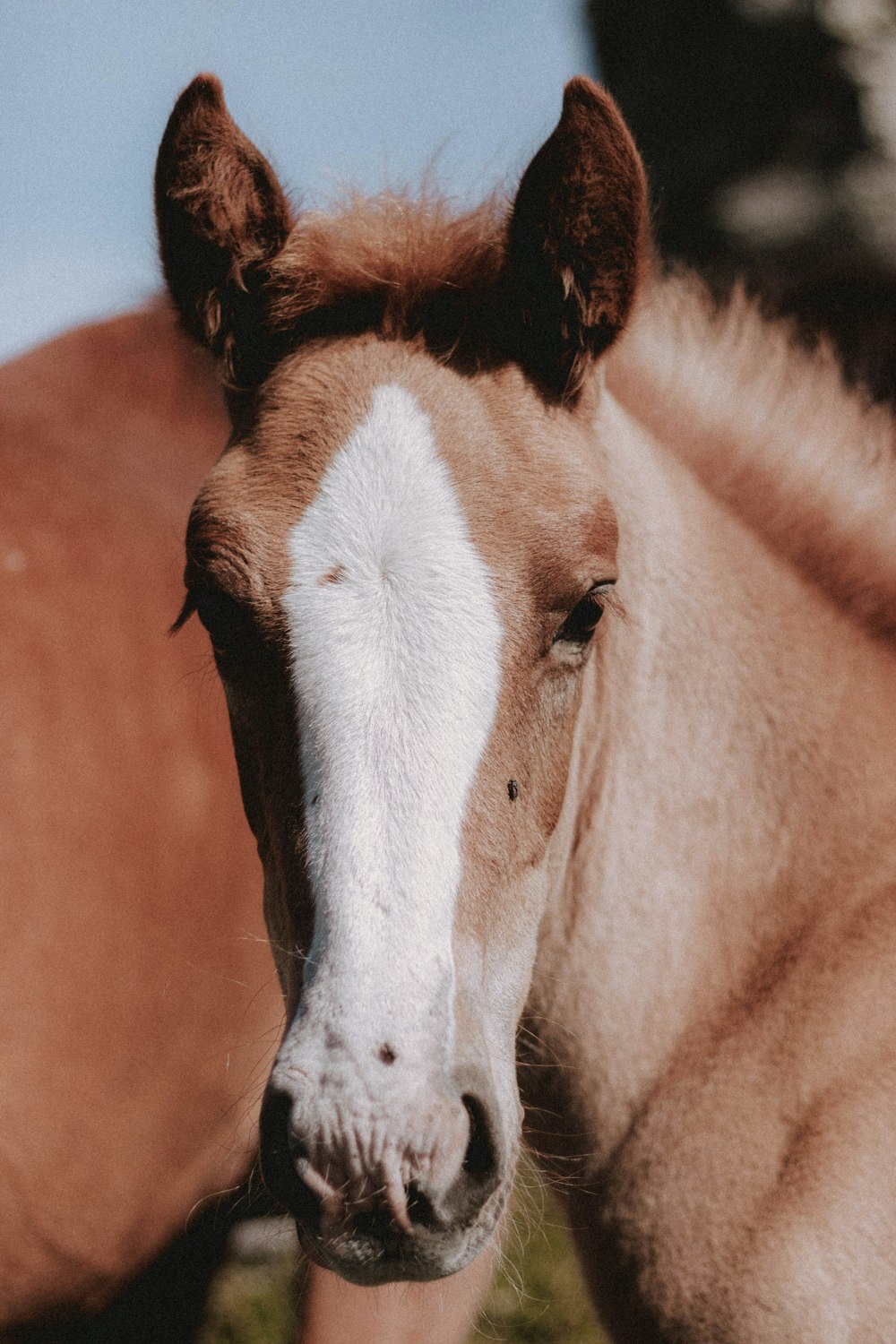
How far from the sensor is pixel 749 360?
229 centimetres

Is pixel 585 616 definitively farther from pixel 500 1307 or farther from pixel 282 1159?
pixel 500 1307

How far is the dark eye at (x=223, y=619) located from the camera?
162cm

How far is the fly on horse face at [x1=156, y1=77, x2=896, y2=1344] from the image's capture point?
4.51 ft

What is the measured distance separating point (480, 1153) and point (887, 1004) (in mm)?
831

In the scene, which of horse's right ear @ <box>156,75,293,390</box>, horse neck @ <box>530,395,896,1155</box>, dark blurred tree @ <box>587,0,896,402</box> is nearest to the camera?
horse's right ear @ <box>156,75,293,390</box>

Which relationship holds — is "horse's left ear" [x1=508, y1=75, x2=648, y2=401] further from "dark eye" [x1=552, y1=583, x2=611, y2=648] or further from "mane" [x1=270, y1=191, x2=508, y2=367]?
"dark eye" [x1=552, y1=583, x2=611, y2=648]

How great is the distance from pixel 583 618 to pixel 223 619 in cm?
56

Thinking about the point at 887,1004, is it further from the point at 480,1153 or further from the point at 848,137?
the point at 848,137

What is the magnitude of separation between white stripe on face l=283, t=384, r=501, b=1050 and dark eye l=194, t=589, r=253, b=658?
0.12 metres

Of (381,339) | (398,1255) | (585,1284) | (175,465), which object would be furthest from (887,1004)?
(175,465)

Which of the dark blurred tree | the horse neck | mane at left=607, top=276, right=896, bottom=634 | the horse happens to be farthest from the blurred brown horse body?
the dark blurred tree

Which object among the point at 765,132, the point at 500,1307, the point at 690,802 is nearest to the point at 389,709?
the point at 690,802

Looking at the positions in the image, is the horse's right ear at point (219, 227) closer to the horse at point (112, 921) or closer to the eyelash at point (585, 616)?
the horse at point (112, 921)

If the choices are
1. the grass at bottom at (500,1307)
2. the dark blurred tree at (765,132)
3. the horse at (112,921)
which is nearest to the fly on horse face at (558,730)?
the horse at (112,921)
